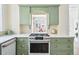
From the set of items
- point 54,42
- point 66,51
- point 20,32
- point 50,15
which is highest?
point 50,15

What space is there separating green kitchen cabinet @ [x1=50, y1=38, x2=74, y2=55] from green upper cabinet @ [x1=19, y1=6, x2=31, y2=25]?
416 mm

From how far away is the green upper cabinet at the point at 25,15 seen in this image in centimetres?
206

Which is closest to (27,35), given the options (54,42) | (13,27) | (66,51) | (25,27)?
(25,27)

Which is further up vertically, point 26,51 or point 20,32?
point 20,32

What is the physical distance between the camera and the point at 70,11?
208cm

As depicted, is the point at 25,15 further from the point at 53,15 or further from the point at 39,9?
the point at 53,15

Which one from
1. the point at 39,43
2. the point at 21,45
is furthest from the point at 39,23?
the point at 21,45

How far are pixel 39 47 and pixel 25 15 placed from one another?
1.59 ft

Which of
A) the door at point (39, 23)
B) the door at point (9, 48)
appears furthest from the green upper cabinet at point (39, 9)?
the door at point (9, 48)

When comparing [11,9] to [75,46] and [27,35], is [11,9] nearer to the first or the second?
[27,35]

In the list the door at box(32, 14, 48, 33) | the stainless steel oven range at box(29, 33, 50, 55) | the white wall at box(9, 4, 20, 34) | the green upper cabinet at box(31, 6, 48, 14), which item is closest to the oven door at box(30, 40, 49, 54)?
the stainless steel oven range at box(29, 33, 50, 55)

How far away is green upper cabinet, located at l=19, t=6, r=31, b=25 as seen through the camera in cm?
206

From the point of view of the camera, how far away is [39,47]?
7.31ft

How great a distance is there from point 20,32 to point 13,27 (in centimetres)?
11
